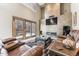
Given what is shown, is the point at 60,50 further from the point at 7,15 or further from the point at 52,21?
the point at 7,15

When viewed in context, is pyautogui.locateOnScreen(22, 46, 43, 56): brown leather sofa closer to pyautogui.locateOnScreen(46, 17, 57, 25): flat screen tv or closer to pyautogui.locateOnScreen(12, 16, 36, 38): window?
pyautogui.locateOnScreen(12, 16, 36, 38): window

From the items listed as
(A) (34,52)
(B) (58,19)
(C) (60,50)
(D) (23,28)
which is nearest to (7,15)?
(D) (23,28)

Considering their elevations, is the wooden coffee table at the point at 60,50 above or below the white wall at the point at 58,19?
below

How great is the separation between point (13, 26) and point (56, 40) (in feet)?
2.28

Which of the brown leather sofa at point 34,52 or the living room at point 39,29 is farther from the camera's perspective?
the living room at point 39,29

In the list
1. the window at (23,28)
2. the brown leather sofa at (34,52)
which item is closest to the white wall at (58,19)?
the window at (23,28)

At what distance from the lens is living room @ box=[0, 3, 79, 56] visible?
1.53 metres

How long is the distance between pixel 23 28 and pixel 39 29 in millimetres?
260

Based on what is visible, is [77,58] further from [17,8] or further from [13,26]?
[17,8]

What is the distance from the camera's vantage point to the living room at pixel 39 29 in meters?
1.53

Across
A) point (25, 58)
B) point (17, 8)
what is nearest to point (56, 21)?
point (17, 8)

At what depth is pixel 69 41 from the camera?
1.54 m

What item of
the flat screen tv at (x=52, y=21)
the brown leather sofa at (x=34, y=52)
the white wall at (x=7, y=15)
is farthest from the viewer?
the flat screen tv at (x=52, y=21)

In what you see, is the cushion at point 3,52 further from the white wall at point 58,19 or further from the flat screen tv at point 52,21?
the flat screen tv at point 52,21
